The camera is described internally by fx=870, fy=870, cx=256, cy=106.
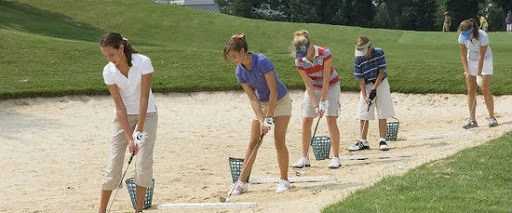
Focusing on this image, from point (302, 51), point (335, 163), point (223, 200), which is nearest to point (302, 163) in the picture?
point (335, 163)

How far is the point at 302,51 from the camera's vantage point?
1024 cm

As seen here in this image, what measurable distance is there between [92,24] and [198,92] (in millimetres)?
17961

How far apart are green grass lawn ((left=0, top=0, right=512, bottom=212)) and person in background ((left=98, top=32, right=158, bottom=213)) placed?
74.9 inches

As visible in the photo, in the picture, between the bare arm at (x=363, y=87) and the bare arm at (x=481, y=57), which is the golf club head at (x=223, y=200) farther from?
the bare arm at (x=481, y=57)

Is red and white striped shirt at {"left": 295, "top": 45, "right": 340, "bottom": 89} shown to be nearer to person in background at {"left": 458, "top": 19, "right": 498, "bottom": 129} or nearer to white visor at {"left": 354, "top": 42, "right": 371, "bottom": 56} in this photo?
white visor at {"left": 354, "top": 42, "right": 371, "bottom": 56}

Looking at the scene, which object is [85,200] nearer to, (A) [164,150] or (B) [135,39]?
(A) [164,150]

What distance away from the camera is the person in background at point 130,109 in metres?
7.66

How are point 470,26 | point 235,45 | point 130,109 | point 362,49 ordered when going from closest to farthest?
point 130,109 < point 235,45 < point 362,49 < point 470,26

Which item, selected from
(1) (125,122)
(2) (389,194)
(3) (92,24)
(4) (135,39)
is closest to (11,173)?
(1) (125,122)

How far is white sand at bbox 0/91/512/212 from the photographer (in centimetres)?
922

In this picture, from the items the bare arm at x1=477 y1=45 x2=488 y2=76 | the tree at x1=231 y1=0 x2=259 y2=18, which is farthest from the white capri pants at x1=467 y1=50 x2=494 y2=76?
the tree at x1=231 y1=0 x2=259 y2=18

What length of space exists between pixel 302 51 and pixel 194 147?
13.1 feet

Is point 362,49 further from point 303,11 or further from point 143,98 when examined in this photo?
point 303,11

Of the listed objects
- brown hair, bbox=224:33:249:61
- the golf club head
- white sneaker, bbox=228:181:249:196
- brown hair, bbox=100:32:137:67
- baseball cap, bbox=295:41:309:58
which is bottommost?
white sneaker, bbox=228:181:249:196
